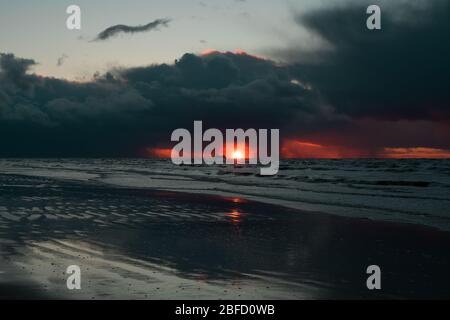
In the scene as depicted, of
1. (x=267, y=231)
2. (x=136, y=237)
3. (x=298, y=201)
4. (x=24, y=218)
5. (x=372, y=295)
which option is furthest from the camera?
(x=298, y=201)

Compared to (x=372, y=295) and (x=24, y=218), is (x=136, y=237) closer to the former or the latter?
(x=24, y=218)

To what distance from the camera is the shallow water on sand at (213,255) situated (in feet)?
31.7

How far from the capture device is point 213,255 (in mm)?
13062

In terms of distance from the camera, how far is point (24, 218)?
2002cm

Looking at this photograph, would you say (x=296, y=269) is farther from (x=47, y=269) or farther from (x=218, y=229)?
(x=218, y=229)

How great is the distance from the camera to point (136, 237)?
15805 mm

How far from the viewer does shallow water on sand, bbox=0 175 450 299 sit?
9.66 meters
